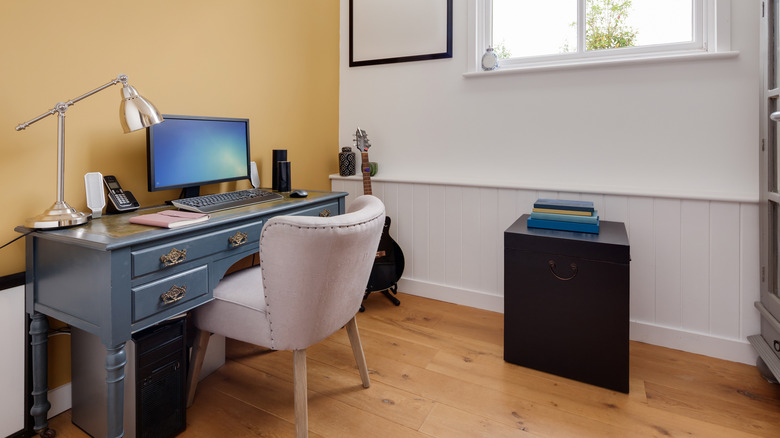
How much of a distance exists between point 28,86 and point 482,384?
210 centimetres

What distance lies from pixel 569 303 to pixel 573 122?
1.10 m

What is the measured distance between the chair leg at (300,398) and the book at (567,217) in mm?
1296

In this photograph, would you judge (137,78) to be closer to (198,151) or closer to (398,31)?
(198,151)

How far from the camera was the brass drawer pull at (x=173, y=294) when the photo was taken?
1.37 m

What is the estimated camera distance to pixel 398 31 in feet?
9.54

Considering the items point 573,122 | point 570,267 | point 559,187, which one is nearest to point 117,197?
point 570,267

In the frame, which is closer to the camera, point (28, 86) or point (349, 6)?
point (28, 86)

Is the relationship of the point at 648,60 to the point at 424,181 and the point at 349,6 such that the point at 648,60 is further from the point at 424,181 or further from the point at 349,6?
the point at 349,6

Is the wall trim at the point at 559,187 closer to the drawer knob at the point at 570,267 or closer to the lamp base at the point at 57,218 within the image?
the drawer knob at the point at 570,267

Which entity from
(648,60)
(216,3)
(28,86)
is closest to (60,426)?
(28,86)

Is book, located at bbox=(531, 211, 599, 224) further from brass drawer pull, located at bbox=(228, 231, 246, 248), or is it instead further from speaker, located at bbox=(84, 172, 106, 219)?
speaker, located at bbox=(84, 172, 106, 219)

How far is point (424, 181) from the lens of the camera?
2.80m

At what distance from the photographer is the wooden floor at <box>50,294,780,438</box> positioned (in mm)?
1542

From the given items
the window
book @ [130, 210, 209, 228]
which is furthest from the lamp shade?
the window
